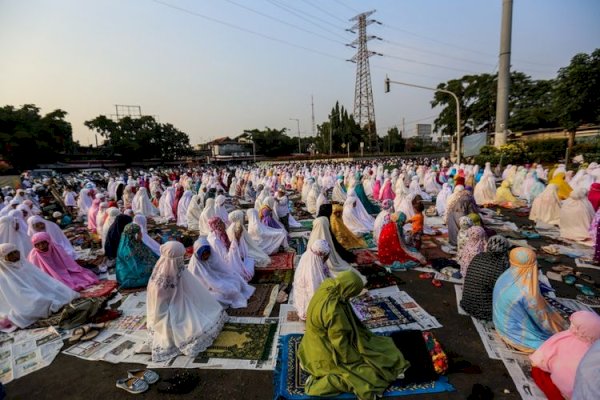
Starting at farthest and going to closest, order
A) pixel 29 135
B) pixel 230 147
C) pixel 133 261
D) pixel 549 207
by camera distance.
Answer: pixel 230 147, pixel 29 135, pixel 549 207, pixel 133 261

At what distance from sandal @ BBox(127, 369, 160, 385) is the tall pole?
26.3 m

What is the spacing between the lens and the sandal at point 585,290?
484 cm

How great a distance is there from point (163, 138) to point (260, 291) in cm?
4562

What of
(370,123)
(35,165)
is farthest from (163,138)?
(370,123)

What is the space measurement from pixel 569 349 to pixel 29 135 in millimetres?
37574

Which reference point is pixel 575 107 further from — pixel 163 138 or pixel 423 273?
pixel 163 138

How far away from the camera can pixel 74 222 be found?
1233cm

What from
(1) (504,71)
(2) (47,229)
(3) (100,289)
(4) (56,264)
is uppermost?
(1) (504,71)

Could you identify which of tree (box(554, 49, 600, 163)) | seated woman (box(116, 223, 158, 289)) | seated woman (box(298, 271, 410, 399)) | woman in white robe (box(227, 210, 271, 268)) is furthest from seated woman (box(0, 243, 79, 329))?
tree (box(554, 49, 600, 163))

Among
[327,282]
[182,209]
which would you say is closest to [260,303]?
[327,282]

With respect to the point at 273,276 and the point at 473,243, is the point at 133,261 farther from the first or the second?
the point at 473,243

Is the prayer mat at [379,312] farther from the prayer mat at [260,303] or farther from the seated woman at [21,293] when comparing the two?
→ the seated woman at [21,293]

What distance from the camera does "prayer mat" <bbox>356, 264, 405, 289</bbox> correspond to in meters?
5.38

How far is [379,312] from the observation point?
4520 millimetres
